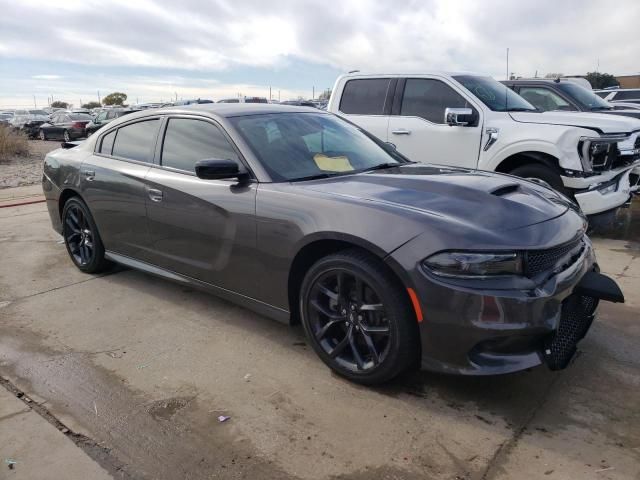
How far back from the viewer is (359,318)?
2945 millimetres

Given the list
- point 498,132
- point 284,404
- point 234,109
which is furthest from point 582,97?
point 284,404

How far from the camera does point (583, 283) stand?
2914 mm

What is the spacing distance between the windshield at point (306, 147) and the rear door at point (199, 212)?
0.18m

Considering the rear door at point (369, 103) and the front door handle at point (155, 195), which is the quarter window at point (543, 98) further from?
the front door handle at point (155, 195)

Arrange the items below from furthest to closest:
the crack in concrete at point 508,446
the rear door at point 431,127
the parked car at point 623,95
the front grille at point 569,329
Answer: the parked car at point 623,95 → the rear door at point 431,127 → the front grille at point 569,329 → the crack in concrete at point 508,446

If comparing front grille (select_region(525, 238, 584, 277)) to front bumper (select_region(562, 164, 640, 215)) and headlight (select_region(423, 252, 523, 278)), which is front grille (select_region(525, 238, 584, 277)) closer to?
headlight (select_region(423, 252, 523, 278))

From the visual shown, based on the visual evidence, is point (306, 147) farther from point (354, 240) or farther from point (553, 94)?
point (553, 94)

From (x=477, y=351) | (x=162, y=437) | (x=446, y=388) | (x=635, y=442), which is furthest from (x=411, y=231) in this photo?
(x=162, y=437)

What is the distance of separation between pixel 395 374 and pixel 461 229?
84cm

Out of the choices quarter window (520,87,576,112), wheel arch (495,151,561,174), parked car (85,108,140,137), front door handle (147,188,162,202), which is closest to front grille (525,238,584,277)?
front door handle (147,188,162,202)

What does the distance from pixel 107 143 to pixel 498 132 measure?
4225 millimetres

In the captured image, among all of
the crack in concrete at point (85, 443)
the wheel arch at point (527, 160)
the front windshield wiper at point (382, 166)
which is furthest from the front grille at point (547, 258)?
the wheel arch at point (527, 160)

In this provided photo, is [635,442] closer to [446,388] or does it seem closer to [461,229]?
[446,388]

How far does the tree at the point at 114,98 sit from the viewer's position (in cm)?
7588
